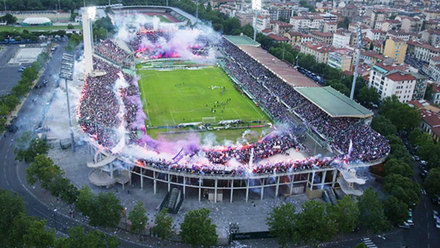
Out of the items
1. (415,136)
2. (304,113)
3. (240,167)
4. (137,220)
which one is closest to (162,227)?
(137,220)

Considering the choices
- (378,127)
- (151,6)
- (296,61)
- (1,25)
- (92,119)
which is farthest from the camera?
(151,6)

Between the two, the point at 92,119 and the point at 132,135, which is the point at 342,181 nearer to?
the point at 132,135

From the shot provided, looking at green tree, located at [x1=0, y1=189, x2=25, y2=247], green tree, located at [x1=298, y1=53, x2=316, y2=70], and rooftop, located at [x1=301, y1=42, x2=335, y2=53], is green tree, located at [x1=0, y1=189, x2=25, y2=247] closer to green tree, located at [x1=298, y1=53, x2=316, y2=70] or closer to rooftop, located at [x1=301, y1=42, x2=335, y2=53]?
green tree, located at [x1=298, y1=53, x2=316, y2=70]

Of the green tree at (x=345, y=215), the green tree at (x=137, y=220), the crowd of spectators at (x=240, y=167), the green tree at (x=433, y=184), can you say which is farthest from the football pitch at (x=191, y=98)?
the green tree at (x=345, y=215)

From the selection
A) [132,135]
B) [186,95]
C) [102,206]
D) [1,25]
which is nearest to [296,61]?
[186,95]

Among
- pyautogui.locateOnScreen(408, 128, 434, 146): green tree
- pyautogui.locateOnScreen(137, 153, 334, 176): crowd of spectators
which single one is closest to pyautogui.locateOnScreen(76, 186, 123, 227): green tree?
pyautogui.locateOnScreen(137, 153, 334, 176): crowd of spectators

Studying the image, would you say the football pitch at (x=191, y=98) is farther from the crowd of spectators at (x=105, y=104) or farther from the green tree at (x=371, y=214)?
the green tree at (x=371, y=214)
